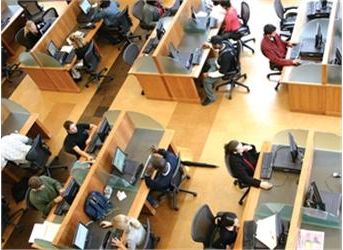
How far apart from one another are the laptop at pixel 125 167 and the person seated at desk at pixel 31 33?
12.0ft

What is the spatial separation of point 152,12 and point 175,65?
5.58 ft

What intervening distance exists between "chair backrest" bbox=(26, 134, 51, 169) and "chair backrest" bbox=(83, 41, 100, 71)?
1.70 m

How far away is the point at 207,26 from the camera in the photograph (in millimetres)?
7695

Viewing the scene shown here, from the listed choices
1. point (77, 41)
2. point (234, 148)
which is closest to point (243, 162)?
point (234, 148)

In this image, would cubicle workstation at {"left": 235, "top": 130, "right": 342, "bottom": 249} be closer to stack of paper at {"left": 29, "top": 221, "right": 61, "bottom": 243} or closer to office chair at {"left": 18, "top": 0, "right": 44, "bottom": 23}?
stack of paper at {"left": 29, "top": 221, "right": 61, "bottom": 243}

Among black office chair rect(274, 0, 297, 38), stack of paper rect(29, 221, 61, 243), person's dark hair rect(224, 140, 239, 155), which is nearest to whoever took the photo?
person's dark hair rect(224, 140, 239, 155)

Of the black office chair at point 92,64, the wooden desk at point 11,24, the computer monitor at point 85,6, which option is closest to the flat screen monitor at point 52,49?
the black office chair at point 92,64

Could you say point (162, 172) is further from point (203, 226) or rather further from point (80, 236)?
point (80, 236)

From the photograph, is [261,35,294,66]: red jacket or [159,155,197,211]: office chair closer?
[159,155,197,211]: office chair

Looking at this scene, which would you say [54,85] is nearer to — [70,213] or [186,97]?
[186,97]

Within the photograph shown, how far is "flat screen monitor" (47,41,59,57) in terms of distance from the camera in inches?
320

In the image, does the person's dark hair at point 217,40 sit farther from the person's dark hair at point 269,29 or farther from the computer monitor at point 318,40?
the computer monitor at point 318,40

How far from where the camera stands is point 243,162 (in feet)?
17.7

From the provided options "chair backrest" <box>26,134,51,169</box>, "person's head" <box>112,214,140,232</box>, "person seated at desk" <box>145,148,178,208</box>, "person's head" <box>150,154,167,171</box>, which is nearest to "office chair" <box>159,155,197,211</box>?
"person seated at desk" <box>145,148,178,208</box>
